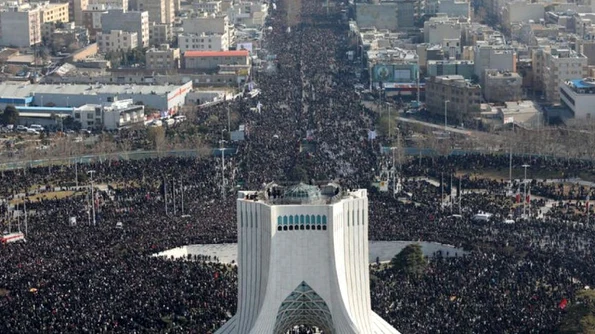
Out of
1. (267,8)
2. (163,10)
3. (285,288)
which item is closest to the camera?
(285,288)

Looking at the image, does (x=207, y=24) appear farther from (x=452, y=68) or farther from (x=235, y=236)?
(x=235, y=236)

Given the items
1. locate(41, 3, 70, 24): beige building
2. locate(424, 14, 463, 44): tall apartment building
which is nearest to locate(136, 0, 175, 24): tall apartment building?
locate(41, 3, 70, 24): beige building

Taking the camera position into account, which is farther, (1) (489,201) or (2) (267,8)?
(2) (267,8)

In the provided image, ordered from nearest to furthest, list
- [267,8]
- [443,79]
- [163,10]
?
[443,79] → [163,10] → [267,8]

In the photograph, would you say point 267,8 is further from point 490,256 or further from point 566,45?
point 490,256

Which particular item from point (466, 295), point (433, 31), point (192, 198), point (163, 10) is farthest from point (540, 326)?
point (163, 10)

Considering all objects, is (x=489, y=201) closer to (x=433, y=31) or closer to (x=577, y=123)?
(x=577, y=123)
